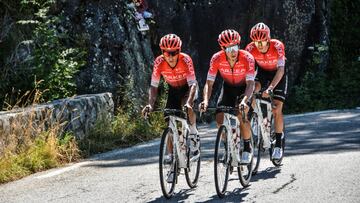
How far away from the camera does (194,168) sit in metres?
9.22

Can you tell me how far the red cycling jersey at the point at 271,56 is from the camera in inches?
419

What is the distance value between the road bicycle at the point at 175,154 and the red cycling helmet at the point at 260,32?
2.06m

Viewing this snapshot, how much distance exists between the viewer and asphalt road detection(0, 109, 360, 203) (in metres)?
8.45

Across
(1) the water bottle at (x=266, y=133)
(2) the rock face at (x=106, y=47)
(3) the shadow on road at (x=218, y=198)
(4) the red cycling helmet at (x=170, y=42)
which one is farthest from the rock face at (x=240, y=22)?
(3) the shadow on road at (x=218, y=198)

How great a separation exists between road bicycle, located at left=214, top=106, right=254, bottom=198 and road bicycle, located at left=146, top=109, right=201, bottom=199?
0.50 meters

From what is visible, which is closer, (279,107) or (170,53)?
(170,53)

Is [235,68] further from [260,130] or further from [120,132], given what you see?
[120,132]

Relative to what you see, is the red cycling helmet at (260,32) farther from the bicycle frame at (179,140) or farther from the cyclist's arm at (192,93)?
the bicycle frame at (179,140)

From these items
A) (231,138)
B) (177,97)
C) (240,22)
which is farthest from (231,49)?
(240,22)

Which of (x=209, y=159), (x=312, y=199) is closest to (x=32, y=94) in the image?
(x=209, y=159)

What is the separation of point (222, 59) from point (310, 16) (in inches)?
501

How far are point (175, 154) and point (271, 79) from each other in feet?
10.2

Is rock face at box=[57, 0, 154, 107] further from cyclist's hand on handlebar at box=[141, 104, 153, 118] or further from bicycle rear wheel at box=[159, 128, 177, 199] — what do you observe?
bicycle rear wheel at box=[159, 128, 177, 199]

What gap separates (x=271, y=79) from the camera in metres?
11.1
